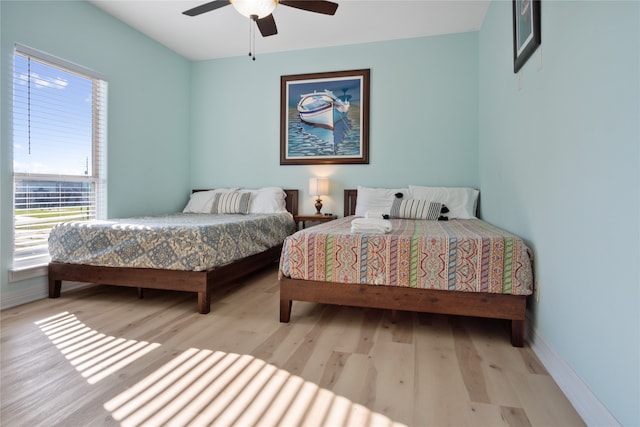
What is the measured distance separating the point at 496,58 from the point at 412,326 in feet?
8.01

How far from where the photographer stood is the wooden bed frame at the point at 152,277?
96.9 inches

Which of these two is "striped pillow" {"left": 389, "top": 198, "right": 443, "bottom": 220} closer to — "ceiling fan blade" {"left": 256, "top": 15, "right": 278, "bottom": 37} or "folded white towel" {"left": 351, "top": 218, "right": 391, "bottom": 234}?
"folded white towel" {"left": 351, "top": 218, "right": 391, "bottom": 234}

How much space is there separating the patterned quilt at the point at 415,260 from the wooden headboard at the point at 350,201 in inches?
75.0

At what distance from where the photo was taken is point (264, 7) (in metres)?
2.24

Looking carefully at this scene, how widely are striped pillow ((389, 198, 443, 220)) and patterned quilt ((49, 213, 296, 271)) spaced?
1.66 metres

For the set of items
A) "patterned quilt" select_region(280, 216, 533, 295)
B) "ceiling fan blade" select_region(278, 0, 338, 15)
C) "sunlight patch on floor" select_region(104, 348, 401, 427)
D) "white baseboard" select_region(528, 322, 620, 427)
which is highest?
"ceiling fan blade" select_region(278, 0, 338, 15)

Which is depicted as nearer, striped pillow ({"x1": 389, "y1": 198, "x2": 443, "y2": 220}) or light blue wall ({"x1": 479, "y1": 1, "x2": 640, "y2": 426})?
light blue wall ({"x1": 479, "y1": 1, "x2": 640, "y2": 426})

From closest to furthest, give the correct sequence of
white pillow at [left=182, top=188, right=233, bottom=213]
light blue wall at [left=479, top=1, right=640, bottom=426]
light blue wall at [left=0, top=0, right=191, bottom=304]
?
1. light blue wall at [left=479, top=1, right=640, bottom=426]
2. light blue wall at [left=0, top=0, right=191, bottom=304]
3. white pillow at [left=182, top=188, right=233, bottom=213]

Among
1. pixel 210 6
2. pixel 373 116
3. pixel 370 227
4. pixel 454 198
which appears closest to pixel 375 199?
pixel 454 198

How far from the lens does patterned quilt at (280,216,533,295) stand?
1927 millimetres

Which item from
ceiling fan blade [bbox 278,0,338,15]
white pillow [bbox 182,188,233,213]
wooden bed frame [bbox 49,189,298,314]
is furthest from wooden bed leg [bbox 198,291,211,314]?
ceiling fan blade [bbox 278,0,338,15]

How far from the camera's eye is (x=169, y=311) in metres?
2.52

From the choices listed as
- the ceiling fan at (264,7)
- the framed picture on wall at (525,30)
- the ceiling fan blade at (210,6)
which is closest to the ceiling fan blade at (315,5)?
the ceiling fan at (264,7)

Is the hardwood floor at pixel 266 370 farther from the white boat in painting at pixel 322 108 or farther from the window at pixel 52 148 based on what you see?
the white boat in painting at pixel 322 108
